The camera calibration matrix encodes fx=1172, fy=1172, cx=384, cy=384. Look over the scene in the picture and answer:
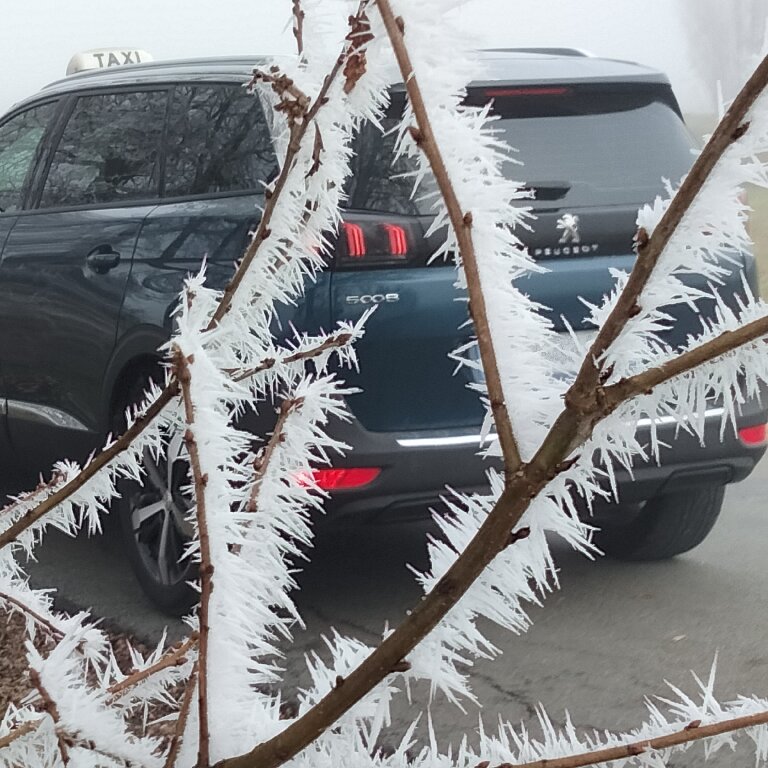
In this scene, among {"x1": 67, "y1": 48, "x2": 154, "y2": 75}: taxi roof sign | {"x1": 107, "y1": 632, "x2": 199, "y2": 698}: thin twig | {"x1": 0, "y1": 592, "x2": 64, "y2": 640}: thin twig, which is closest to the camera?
{"x1": 107, "y1": 632, "x2": 199, "y2": 698}: thin twig

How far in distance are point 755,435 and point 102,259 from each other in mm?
2273

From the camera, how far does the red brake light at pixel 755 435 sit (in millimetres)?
3787

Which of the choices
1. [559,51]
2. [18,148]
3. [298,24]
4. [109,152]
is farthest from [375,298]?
[298,24]

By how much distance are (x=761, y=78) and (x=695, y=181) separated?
0.06m

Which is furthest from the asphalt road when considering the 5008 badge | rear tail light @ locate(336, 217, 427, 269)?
rear tail light @ locate(336, 217, 427, 269)

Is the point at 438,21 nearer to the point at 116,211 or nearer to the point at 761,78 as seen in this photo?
the point at 761,78

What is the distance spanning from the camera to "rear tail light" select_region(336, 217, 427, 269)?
3318mm

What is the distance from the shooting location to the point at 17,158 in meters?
4.91

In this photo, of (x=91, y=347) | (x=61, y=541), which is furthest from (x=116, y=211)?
(x=61, y=541)

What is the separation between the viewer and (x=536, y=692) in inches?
130

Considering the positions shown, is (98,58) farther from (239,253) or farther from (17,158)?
(239,253)

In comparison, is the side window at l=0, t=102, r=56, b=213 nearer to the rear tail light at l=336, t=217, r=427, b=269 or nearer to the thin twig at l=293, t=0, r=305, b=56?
the rear tail light at l=336, t=217, r=427, b=269

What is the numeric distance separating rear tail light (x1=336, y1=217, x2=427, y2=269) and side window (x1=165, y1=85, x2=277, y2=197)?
0.40 meters

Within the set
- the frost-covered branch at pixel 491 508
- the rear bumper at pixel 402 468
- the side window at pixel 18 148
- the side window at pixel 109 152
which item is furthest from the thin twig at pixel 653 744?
the side window at pixel 18 148
